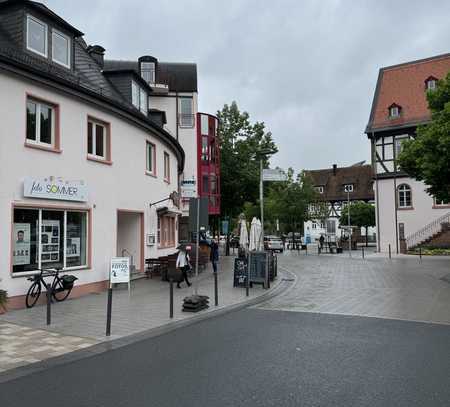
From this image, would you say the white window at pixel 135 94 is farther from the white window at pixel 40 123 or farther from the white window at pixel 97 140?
the white window at pixel 40 123

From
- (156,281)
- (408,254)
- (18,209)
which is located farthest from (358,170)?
(18,209)

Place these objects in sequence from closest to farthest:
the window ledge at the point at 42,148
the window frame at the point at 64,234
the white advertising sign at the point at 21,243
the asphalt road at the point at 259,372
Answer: the asphalt road at the point at 259,372 < the window frame at the point at 64,234 < the white advertising sign at the point at 21,243 < the window ledge at the point at 42,148

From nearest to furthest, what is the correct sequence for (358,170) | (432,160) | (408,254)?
(432,160), (408,254), (358,170)

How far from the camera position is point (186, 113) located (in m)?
29.5

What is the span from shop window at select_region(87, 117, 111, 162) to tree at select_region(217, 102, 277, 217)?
2207cm

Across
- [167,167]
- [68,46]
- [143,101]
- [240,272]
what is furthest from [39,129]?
[167,167]

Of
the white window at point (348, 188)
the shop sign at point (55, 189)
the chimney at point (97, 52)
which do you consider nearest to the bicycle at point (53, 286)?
the shop sign at point (55, 189)

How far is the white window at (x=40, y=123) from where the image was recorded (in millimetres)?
11834

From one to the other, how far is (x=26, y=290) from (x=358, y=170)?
6472 cm

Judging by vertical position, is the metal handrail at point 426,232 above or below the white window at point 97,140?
below

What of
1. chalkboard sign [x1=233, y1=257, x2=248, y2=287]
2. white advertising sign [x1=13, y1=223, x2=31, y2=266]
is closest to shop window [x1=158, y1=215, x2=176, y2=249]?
chalkboard sign [x1=233, y1=257, x2=248, y2=287]

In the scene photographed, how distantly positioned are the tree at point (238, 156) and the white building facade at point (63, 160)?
764 inches

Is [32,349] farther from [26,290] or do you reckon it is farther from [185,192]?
[185,192]

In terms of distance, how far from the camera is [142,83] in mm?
18953
